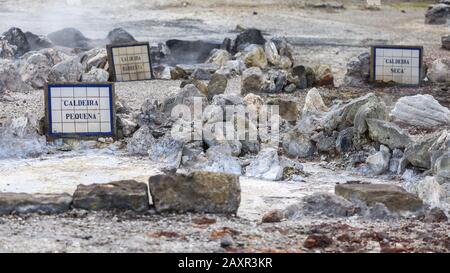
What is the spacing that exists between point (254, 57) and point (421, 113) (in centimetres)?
452

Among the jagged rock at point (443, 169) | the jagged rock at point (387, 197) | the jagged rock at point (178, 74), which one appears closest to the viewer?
the jagged rock at point (387, 197)

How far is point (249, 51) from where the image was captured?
1418 centimetres

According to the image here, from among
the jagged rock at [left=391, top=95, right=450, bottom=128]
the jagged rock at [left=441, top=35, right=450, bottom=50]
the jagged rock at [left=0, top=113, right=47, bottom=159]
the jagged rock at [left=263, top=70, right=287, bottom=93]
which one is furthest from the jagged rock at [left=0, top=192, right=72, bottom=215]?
the jagged rock at [left=441, top=35, right=450, bottom=50]

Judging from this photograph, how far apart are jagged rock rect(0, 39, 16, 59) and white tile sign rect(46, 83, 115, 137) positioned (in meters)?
5.45

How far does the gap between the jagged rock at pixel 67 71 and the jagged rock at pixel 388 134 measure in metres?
4.98

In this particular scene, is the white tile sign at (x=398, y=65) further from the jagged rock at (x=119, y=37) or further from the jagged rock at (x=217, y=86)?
the jagged rock at (x=119, y=37)

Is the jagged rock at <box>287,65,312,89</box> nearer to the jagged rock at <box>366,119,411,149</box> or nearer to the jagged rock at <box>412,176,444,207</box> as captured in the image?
the jagged rock at <box>366,119,411,149</box>

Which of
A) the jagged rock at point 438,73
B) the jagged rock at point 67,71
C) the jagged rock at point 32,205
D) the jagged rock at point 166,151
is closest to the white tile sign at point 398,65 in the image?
the jagged rock at point 438,73

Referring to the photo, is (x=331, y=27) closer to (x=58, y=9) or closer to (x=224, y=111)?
(x=58, y=9)

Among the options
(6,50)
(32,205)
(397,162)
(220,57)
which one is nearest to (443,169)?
(397,162)

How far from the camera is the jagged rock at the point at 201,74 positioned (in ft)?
42.6

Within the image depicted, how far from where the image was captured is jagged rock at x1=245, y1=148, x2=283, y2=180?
7590 mm

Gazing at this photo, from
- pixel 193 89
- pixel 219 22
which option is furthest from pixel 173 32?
pixel 193 89

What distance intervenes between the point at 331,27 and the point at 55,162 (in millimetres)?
12864
